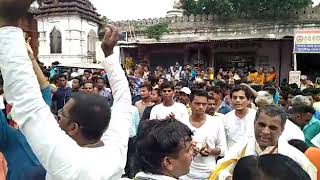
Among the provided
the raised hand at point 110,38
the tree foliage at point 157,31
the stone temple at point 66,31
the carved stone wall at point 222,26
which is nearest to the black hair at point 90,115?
the raised hand at point 110,38

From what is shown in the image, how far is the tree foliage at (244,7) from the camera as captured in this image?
19881 mm

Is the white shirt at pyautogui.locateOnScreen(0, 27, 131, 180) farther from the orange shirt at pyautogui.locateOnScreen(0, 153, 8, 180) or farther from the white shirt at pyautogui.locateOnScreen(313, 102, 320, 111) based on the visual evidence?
the white shirt at pyautogui.locateOnScreen(313, 102, 320, 111)

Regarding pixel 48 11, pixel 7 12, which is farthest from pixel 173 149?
pixel 48 11

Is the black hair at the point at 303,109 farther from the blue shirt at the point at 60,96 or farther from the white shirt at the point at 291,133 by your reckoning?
the blue shirt at the point at 60,96

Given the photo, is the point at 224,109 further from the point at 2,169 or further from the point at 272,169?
the point at 272,169

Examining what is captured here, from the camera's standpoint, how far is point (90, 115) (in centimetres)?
180

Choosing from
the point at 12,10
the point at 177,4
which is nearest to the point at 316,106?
the point at 12,10

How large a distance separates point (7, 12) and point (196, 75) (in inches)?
533

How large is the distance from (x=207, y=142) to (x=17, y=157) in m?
2.16

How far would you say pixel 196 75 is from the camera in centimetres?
1458

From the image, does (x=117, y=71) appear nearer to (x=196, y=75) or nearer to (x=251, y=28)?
(x=196, y=75)

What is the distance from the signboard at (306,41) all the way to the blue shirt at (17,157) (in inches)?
464

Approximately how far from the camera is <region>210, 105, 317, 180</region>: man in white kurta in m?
2.62

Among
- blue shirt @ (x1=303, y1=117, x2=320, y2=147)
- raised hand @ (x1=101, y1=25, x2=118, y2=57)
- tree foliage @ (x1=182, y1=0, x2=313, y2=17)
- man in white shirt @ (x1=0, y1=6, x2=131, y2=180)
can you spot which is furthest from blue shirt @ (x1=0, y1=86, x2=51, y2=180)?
tree foliage @ (x1=182, y1=0, x2=313, y2=17)
